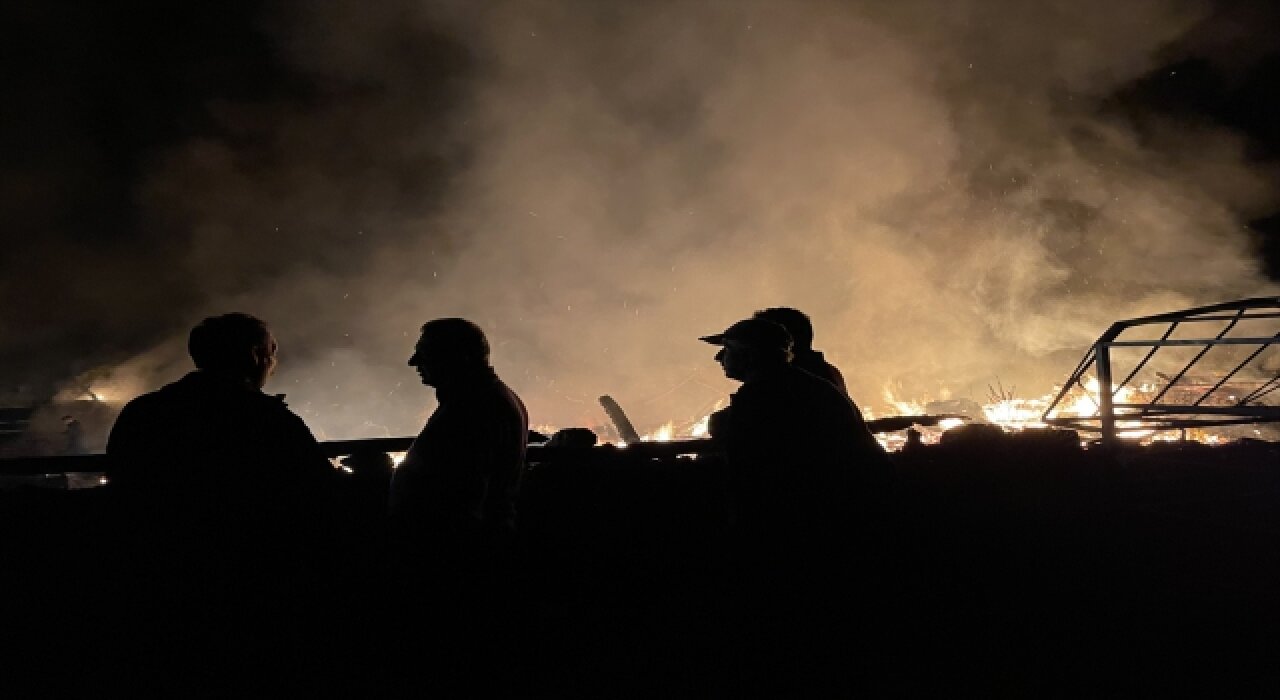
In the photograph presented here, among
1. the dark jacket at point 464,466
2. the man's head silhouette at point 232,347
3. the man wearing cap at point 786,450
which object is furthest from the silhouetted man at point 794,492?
the man's head silhouette at point 232,347

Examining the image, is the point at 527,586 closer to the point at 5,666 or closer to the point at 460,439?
the point at 460,439

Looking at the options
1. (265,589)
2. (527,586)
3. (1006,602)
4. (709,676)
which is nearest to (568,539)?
(527,586)

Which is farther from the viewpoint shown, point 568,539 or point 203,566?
point 568,539

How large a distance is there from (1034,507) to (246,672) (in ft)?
19.3

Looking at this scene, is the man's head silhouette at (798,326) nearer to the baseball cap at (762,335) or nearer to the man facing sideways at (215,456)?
the baseball cap at (762,335)

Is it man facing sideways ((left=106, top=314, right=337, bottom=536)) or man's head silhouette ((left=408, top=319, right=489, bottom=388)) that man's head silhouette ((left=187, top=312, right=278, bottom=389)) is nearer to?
man facing sideways ((left=106, top=314, right=337, bottom=536))

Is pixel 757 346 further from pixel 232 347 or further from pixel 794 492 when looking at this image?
pixel 232 347

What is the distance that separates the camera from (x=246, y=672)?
2.43 meters

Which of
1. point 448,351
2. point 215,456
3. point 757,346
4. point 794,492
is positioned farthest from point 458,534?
point 757,346

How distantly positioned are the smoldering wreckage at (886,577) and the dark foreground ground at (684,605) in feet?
0.05

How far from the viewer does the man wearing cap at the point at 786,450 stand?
9.07 ft

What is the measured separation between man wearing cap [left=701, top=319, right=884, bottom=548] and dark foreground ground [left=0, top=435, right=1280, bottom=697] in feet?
0.55

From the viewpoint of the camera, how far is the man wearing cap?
2.76 m

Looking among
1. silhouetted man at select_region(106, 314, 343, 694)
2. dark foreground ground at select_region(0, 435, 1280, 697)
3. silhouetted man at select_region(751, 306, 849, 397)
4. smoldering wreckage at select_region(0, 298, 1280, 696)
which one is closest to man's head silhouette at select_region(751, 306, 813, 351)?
silhouetted man at select_region(751, 306, 849, 397)
